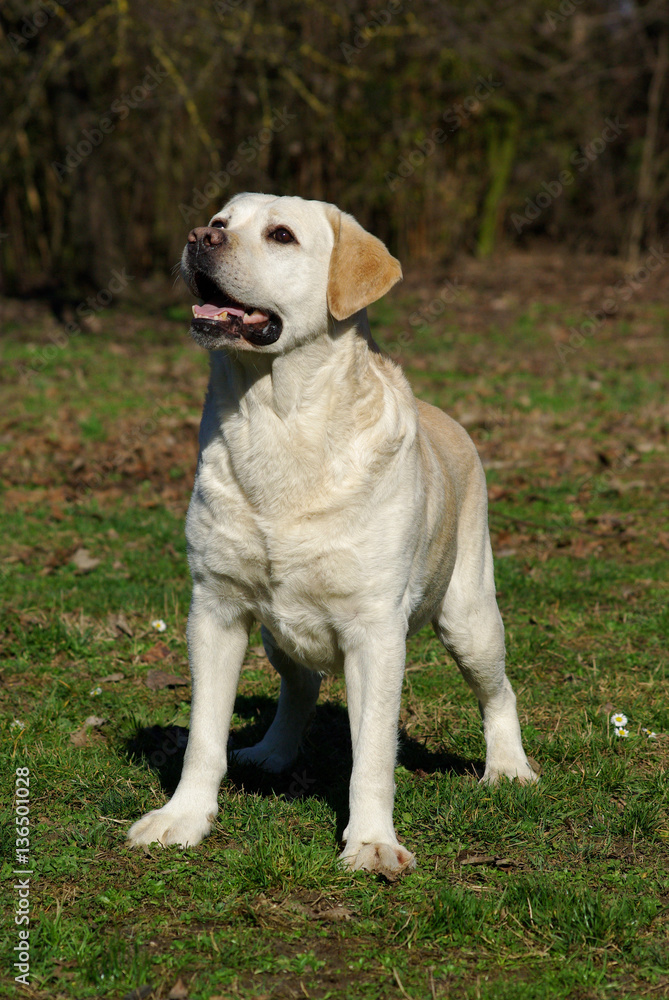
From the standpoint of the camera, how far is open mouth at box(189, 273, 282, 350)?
332 centimetres

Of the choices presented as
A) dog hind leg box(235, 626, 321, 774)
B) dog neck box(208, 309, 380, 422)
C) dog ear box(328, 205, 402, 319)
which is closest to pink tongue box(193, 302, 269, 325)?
dog neck box(208, 309, 380, 422)

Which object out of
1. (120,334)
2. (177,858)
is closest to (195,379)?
(120,334)

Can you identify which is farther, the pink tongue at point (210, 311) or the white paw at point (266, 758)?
the white paw at point (266, 758)

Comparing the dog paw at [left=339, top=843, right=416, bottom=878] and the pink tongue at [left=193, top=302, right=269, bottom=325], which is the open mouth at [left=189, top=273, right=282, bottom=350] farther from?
the dog paw at [left=339, top=843, right=416, bottom=878]

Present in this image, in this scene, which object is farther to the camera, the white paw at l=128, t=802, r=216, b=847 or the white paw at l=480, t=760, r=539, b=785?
the white paw at l=480, t=760, r=539, b=785

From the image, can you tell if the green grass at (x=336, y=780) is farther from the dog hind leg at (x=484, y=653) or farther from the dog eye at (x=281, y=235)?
the dog eye at (x=281, y=235)

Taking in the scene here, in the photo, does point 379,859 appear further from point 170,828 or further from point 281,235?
point 281,235

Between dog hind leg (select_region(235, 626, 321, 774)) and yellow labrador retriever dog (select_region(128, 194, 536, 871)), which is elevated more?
yellow labrador retriever dog (select_region(128, 194, 536, 871))

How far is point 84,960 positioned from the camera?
2.75 metres

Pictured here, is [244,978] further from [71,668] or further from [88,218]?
[88,218]

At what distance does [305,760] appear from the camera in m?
4.13

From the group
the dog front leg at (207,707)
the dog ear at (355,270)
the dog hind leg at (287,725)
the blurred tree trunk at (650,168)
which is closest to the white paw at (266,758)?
the dog hind leg at (287,725)

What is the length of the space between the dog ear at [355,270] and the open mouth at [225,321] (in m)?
0.22

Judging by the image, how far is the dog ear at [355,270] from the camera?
342cm
